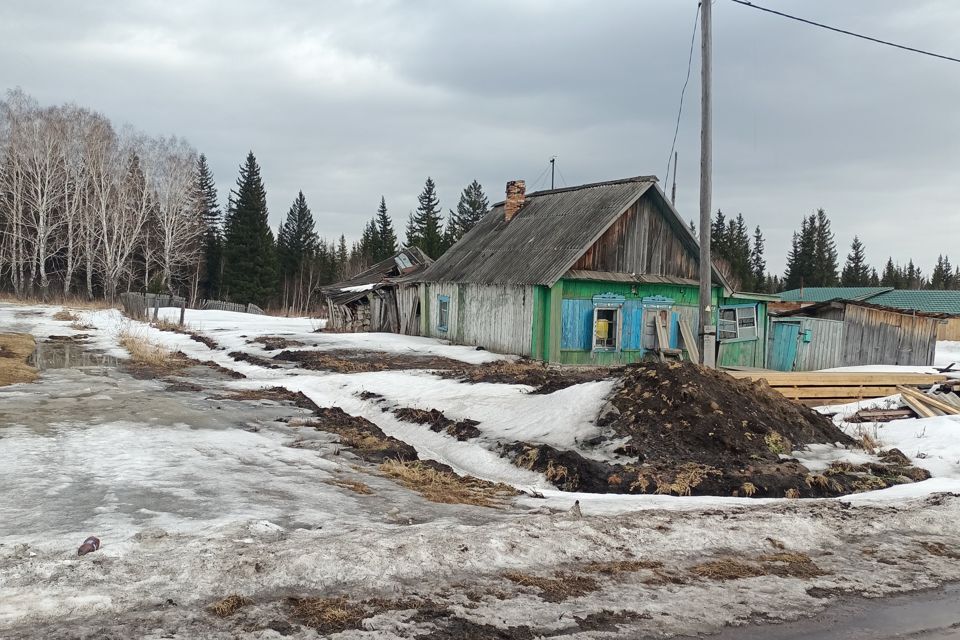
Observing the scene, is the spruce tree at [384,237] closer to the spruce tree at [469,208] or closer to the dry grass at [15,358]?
the spruce tree at [469,208]

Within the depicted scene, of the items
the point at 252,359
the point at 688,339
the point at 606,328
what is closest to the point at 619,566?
the point at 606,328

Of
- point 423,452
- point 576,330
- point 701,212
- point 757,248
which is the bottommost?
point 423,452

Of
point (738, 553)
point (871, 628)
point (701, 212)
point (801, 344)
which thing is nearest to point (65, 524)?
point (738, 553)

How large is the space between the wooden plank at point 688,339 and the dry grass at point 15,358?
17838mm

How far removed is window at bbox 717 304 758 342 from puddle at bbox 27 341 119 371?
1926 centimetres

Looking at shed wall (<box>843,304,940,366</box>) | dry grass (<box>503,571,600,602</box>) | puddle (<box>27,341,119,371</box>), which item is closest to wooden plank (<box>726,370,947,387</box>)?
dry grass (<box>503,571,600,602</box>)

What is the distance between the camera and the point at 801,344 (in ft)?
84.8

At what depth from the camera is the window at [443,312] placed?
87.5 ft

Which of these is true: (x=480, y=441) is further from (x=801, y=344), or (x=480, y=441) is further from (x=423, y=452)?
(x=801, y=344)

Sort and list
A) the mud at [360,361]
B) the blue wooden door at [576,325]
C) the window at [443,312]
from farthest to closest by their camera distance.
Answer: the window at [443,312], the blue wooden door at [576,325], the mud at [360,361]

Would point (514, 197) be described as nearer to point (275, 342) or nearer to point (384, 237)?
point (275, 342)

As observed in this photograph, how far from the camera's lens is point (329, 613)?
13.9 ft

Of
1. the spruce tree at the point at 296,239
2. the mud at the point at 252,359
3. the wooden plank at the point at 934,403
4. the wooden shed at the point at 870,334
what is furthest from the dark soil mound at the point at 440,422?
the spruce tree at the point at 296,239

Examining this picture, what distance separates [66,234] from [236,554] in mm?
57826
